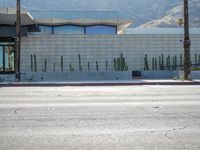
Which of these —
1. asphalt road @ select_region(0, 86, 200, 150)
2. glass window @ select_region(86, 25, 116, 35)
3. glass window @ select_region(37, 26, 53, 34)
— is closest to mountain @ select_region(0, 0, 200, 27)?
glass window @ select_region(86, 25, 116, 35)

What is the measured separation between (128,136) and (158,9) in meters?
153

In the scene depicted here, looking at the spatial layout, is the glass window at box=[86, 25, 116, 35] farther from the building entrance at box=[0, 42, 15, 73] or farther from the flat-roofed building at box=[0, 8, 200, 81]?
the building entrance at box=[0, 42, 15, 73]

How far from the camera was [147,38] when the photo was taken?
122ft

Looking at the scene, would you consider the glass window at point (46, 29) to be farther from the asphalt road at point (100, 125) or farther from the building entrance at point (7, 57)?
the asphalt road at point (100, 125)

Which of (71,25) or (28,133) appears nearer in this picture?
(28,133)

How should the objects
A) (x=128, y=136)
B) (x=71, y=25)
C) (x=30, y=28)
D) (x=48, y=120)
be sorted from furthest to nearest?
1. (x=71, y=25)
2. (x=30, y=28)
3. (x=48, y=120)
4. (x=128, y=136)

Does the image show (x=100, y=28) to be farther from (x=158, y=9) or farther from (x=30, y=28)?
(x=158, y=9)

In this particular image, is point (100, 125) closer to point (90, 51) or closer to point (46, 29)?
point (90, 51)

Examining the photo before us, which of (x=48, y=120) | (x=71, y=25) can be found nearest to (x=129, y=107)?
(x=48, y=120)

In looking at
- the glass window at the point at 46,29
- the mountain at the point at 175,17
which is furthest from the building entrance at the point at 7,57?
the mountain at the point at 175,17

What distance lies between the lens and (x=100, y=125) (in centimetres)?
1049

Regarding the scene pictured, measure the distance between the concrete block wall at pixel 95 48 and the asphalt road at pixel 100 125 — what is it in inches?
833

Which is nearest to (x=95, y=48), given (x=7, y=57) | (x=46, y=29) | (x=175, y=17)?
(x=7, y=57)

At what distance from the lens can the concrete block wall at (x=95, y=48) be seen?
36125mm
